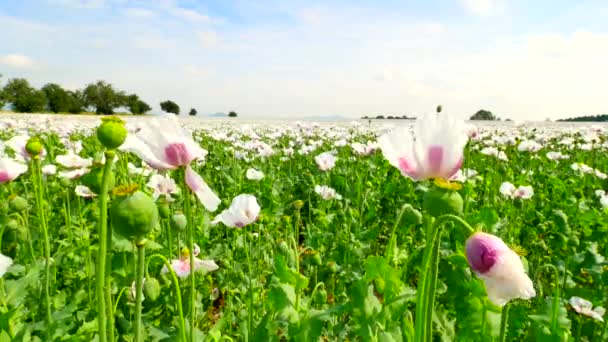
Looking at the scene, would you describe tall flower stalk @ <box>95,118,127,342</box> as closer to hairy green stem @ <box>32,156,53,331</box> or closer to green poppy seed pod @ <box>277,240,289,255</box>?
hairy green stem @ <box>32,156,53,331</box>

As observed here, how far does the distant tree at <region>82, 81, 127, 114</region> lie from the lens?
60531mm

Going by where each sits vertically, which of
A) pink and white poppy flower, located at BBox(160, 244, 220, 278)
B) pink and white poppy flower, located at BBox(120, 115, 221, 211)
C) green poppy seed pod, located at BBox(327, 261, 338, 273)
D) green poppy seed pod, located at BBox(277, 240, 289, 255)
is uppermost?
pink and white poppy flower, located at BBox(120, 115, 221, 211)

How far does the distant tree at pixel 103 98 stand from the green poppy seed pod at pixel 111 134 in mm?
Result: 62950

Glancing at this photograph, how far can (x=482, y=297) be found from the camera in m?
1.84

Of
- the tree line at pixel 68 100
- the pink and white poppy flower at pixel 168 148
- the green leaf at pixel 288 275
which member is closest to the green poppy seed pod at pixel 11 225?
the green leaf at pixel 288 275

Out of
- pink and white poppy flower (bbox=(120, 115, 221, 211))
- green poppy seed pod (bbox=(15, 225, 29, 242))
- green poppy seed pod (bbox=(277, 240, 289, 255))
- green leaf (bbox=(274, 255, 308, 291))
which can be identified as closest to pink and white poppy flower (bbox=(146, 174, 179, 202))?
green poppy seed pod (bbox=(15, 225, 29, 242))

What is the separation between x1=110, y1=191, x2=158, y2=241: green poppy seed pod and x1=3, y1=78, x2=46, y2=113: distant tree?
55.8 m

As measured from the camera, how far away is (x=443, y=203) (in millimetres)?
1003

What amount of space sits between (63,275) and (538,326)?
242 centimetres

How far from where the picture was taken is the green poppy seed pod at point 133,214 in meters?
0.94

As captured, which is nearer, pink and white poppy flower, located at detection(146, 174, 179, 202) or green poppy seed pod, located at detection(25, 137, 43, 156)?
green poppy seed pod, located at detection(25, 137, 43, 156)

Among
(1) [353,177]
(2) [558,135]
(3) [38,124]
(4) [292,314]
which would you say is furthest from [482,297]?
(2) [558,135]

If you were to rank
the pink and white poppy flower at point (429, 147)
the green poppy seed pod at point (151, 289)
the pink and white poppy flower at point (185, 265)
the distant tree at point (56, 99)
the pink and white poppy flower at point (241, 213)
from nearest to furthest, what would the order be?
the pink and white poppy flower at point (429, 147), the green poppy seed pod at point (151, 289), the pink and white poppy flower at point (185, 265), the pink and white poppy flower at point (241, 213), the distant tree at point (56, 99)

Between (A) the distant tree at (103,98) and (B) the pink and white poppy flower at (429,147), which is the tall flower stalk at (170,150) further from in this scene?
(A) the distant tree at (103,98)
